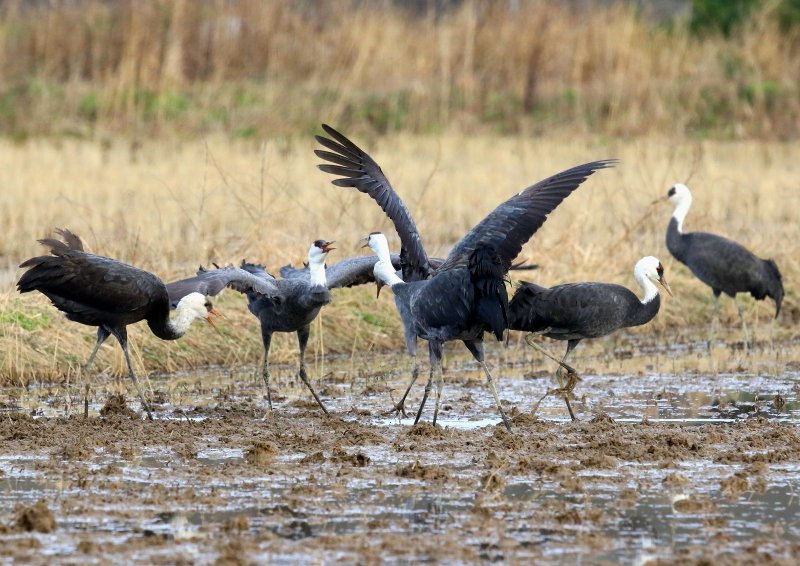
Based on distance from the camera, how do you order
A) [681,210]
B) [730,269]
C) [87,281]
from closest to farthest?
1. [87,281]
2. [730,269]
3. [681,210]

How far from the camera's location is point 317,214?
13070 mm

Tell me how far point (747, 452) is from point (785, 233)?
291 inches

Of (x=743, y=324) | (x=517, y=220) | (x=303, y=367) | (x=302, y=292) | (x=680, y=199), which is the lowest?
(x=303, y=367)

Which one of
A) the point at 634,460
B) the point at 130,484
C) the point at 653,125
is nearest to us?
the point at 130,484

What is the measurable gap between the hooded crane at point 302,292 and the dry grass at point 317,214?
45.8 inches

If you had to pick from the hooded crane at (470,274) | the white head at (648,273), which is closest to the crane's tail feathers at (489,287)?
the hooded crane at (470,274)

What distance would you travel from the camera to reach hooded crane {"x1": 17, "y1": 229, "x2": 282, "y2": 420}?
27.2ft

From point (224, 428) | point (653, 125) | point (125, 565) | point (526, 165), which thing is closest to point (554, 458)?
point (224, 428)

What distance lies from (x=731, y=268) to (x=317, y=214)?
3745mm

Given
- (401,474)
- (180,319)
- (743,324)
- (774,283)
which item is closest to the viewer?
(401,474)

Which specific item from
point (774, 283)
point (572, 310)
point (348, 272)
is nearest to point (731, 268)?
point (774, 283)

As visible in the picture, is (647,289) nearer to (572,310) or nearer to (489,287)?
(572,310)

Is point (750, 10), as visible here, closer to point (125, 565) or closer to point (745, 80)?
point (745, 80)

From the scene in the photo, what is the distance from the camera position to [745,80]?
22.8 metres
